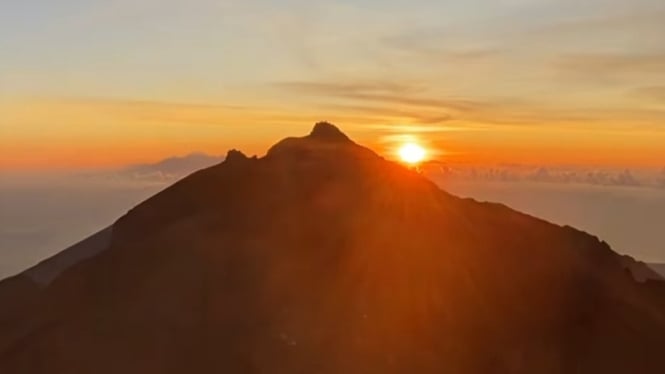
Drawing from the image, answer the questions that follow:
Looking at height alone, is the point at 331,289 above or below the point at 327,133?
below

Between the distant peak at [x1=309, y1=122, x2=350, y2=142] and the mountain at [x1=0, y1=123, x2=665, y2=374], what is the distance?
6.27 ft

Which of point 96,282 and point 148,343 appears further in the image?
point 96,282

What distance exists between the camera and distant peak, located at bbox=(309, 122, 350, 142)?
87125mm

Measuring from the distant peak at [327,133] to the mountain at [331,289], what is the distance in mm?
1911

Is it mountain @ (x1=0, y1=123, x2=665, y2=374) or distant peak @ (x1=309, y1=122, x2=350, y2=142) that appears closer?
mountain @ (x1=0, y1=123, x2=665, y2=374)

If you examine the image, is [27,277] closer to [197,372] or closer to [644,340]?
[197,372]

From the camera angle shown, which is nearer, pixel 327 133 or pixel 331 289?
pixel 331 289

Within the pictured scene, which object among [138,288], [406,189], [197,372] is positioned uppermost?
[406,189]

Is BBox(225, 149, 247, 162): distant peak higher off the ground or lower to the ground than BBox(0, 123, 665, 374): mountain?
higher

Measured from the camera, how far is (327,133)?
3452 inches

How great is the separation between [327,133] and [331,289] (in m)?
22.3

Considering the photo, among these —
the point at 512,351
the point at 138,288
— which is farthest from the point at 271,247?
the point at 512,351

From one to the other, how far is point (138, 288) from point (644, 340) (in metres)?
37.3

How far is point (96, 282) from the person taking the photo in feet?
241
